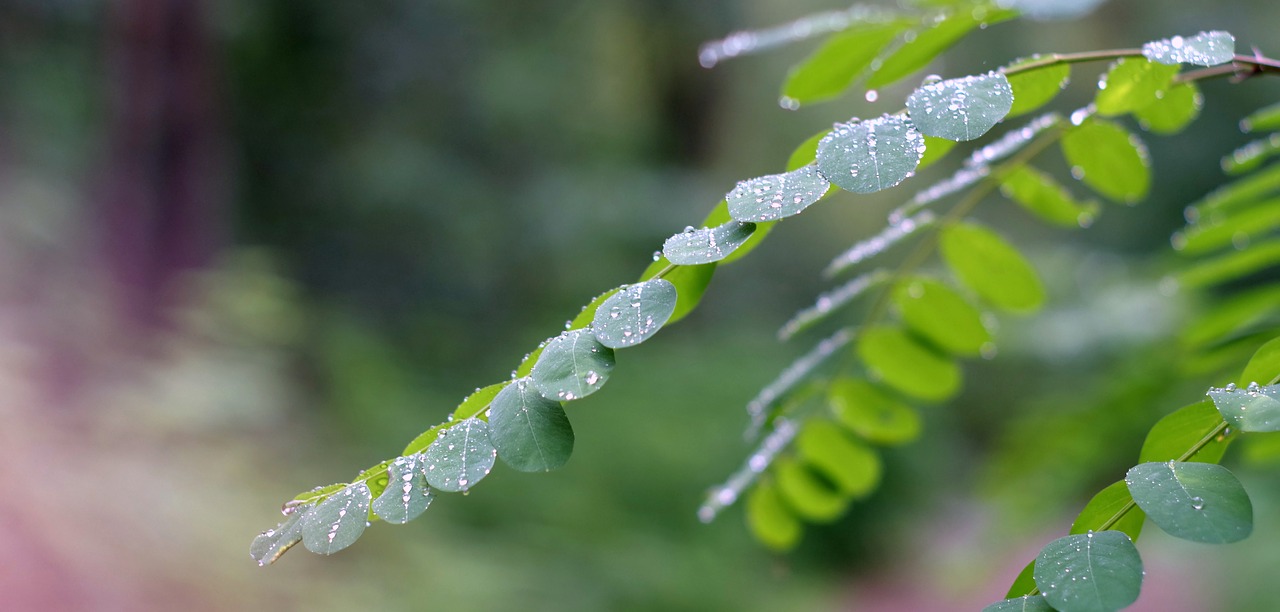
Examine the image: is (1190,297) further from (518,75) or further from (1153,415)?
(518,75)

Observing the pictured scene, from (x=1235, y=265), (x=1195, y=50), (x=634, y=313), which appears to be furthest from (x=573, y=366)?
(x=1235, y=265)

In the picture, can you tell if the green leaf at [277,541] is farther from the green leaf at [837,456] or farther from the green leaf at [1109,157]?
the green leaf at [1109,157]

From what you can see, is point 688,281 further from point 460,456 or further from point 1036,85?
point 1036,85

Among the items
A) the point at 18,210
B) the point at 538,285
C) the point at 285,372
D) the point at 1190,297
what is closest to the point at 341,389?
the point at 285,372

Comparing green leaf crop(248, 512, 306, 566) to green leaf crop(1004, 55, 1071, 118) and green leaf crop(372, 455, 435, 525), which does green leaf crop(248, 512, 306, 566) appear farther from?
green leaf crop(1004, 55, 1071, 118)

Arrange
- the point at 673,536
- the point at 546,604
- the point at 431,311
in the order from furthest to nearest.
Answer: the point at 431,311, the point at 673,536, the point at 546,604

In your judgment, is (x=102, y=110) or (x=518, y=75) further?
(x=518, y=75)

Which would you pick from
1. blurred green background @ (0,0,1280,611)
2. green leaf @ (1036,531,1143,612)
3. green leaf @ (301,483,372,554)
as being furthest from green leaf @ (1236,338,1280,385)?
blurred green background @ (0,0,1280,611)
